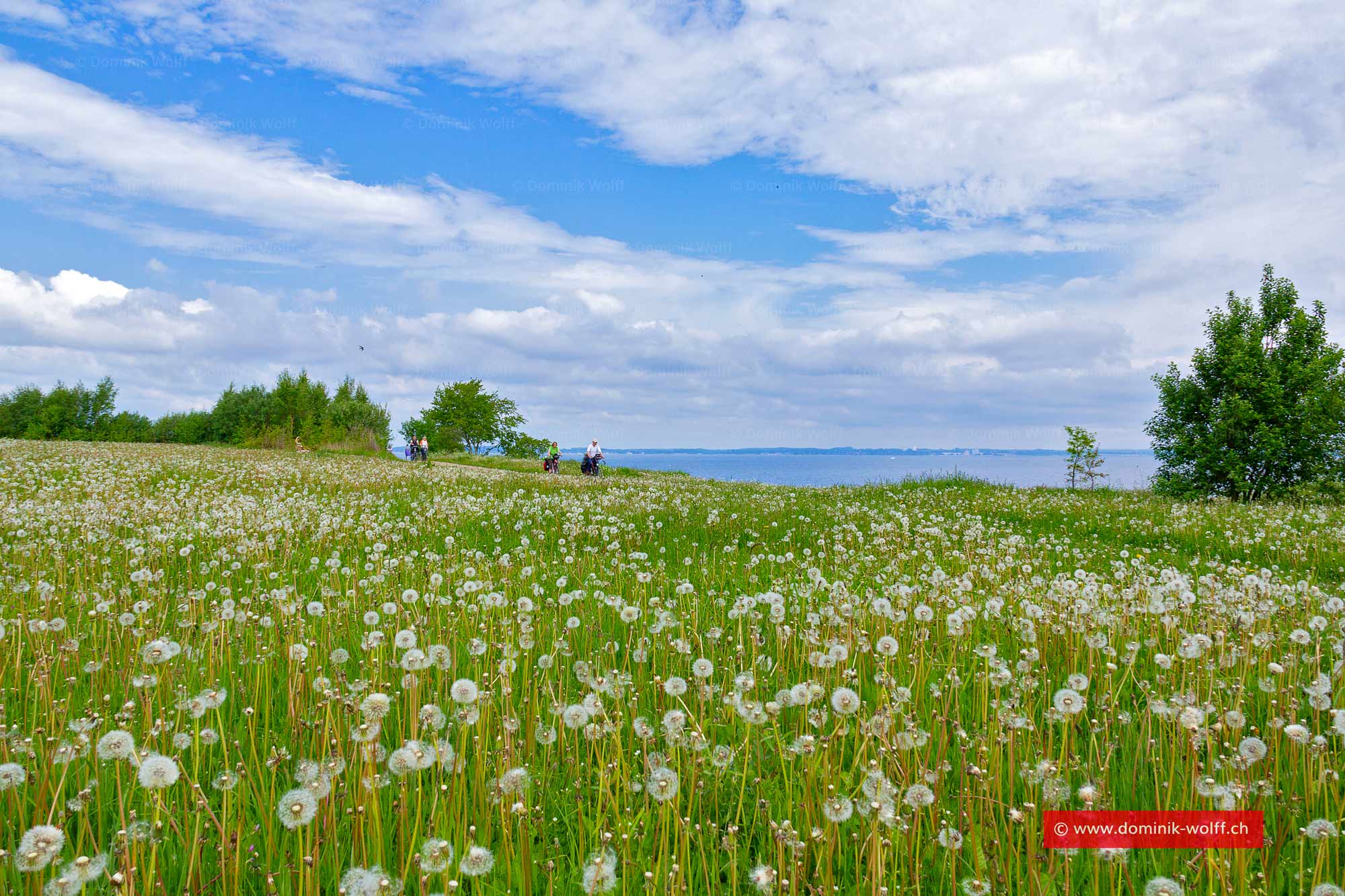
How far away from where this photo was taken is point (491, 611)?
19.2ft

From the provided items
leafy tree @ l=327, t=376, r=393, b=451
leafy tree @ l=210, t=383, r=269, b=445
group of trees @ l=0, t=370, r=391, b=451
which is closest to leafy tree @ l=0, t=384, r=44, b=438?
group of trees @ l=0, t=370, r=391, b=451

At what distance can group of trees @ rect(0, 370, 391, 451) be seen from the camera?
78562 millimetres

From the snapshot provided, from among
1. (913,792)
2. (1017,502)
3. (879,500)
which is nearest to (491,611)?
(913,792)

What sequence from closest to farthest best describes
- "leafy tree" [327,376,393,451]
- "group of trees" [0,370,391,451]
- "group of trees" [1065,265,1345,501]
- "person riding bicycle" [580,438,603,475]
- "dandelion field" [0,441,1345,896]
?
"dandelion field" [0,441,1345,896]
"group of trees" [1065,265,1345,501]
"person riding bicycle" [580,438,603,475]
"leafy tree" [327,376,393,451]
"group of trees" [0,370,391,451]

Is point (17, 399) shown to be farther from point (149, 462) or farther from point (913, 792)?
point (913, 792)

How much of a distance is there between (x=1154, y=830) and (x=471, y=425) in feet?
317

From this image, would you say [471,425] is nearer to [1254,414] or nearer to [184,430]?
[184,430]

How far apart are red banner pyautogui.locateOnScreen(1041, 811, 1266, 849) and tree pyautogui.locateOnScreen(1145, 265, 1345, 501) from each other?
24.3 metres

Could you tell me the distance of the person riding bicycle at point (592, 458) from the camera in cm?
3638

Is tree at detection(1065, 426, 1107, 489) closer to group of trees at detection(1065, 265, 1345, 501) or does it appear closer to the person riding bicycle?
group of trees at detection(1065, 265, 1345, 501)

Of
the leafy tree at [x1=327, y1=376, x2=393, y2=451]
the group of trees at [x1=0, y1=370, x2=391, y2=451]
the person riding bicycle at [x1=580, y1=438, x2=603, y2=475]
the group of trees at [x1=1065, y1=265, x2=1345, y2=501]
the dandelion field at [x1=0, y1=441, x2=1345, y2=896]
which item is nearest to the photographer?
the dandelion field at [x1=0, y1=441, x2=1345, y2=896]

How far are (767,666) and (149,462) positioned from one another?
2303 centimetres

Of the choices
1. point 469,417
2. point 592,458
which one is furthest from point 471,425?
point 592,458

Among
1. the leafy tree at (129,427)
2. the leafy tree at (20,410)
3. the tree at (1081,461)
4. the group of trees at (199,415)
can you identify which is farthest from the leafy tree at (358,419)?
the tree at (1081,461)
